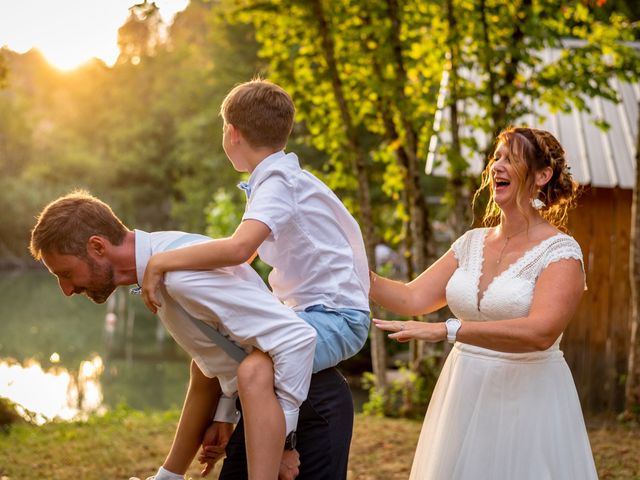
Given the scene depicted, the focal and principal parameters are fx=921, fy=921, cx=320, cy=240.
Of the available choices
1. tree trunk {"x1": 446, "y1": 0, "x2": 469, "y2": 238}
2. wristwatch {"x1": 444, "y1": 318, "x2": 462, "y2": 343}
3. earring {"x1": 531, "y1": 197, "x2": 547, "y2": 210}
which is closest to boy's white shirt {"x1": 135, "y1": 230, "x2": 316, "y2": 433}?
wristwatch {"x1": 444, "y1": 318, "x2": 462, "y2": 343}

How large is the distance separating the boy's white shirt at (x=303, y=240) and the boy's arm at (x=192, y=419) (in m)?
0.35

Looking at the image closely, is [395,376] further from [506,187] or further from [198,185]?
[198,185]

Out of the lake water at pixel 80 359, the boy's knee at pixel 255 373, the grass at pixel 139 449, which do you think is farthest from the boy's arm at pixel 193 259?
the lake water at pixel 80 359

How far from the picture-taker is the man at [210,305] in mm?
2430

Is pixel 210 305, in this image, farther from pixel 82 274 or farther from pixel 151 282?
pixel 82 274

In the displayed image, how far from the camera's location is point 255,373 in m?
2.45

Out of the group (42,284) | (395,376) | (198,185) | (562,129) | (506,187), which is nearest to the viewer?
(506,187)

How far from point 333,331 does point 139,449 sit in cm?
502

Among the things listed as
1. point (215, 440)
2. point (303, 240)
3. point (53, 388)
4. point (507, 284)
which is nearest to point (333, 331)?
point (303, 240)

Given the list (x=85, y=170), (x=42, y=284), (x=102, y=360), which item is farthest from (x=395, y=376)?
(x=85, y=170)

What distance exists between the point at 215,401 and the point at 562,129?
31.0 feet

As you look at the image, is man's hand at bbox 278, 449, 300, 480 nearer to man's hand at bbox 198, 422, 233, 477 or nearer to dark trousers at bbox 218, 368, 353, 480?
dark trousers at bbox 218, 368, 353, 480

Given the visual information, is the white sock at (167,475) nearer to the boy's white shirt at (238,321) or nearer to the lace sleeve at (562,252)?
the boy's white shirt at (238,321)

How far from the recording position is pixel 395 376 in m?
13.2
